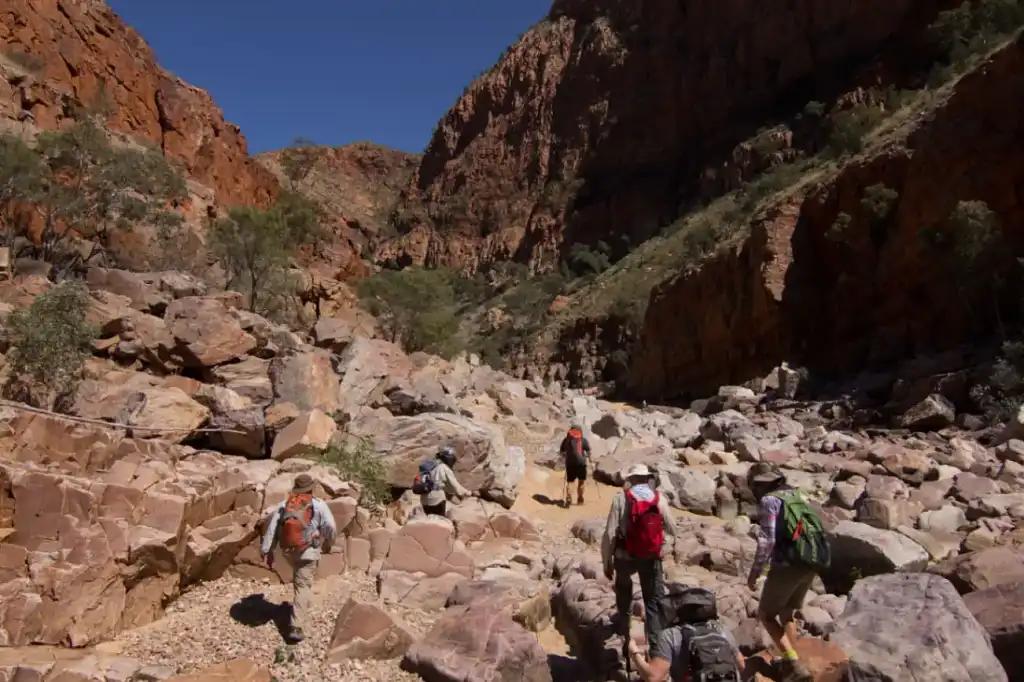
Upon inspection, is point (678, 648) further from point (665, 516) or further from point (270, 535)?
point (270, 535)

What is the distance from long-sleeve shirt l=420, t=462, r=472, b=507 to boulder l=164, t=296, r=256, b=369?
16.4 feet

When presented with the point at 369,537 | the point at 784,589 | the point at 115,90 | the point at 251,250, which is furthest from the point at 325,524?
the point at 115,90

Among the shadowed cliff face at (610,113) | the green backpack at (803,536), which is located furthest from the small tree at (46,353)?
the shadowed cliff face at (610,113)

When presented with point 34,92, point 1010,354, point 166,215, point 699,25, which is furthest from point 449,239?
point 1010,354

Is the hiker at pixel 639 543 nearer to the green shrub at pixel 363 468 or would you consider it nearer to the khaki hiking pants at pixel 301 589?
the khaki hiking pants at pixel 301 589

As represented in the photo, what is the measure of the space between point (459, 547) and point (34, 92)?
29224mm

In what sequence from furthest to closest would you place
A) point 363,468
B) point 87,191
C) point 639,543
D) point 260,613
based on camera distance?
point 87,191, point 363,468, point 260,613, point 639,543

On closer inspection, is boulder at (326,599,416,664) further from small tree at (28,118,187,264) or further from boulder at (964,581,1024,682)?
small tree at (28,118,187,264)

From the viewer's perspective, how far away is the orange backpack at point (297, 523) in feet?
18.0

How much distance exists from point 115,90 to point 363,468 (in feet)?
120

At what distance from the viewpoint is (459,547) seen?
23.0ft

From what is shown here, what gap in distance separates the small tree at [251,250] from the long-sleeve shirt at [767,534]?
65.4ft

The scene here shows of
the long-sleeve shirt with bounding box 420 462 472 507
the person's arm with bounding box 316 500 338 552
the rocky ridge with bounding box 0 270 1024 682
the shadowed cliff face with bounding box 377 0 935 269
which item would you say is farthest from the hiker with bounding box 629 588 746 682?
the shadowed cliff face with bounding box 377 0 935 269

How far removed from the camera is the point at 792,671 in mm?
4324
